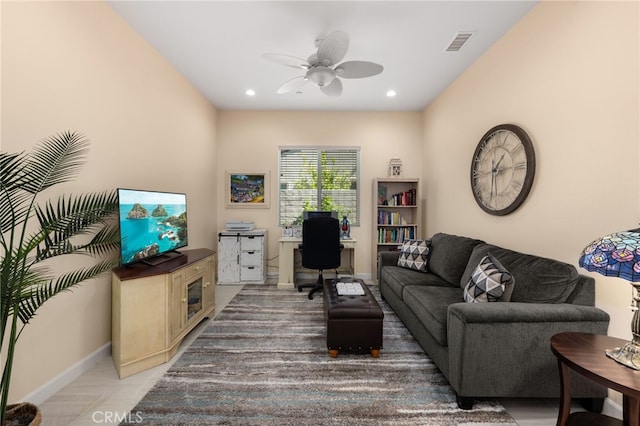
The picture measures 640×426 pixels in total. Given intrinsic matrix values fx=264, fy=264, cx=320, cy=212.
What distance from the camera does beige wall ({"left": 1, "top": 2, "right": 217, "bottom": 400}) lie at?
1590 mm

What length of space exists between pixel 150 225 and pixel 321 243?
204 centimetres

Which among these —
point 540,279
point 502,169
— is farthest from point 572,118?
point 540,279

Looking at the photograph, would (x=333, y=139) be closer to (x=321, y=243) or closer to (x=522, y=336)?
(x=321, y=243)

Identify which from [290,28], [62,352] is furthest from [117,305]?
[290,28]

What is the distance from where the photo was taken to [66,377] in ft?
6.12

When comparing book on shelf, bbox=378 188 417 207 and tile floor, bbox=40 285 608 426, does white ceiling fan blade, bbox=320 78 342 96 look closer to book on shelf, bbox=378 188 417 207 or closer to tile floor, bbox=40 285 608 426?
book on shelf, bbox=378 188 417 207

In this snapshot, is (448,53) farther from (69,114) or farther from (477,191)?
(69,114)

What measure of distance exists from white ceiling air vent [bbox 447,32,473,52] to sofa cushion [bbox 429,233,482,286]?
2056mm

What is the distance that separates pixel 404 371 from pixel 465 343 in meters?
0.68

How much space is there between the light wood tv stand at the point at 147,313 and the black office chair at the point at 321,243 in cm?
163

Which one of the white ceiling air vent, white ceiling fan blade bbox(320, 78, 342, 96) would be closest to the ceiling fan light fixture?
white ceiling fan blade bbox(320, 78, 342, 96)

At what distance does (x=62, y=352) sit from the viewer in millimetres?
1847

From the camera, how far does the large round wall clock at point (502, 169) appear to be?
7.64 feet

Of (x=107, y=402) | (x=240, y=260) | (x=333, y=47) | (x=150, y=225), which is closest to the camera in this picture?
(x=107, y=402)
